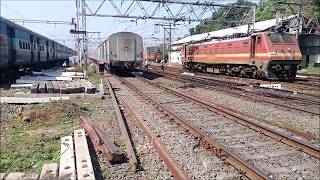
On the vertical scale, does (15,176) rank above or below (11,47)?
below

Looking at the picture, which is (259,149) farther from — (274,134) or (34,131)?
(34,131)

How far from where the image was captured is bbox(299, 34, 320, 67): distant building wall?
36.6 metres

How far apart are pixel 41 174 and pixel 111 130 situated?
3181mm

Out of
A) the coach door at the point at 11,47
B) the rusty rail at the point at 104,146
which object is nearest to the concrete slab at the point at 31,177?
the rusty rail at the point at 104,146

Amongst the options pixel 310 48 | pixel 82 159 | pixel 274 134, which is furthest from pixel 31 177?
pixel 310 48

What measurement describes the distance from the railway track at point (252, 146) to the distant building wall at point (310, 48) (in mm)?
30302

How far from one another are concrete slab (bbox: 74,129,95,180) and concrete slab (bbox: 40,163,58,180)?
316mm

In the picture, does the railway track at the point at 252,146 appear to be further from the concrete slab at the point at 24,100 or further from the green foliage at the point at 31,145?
the concrete slab at the point at 24,100

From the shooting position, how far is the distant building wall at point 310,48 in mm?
36562

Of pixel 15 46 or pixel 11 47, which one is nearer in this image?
pixel 11 47

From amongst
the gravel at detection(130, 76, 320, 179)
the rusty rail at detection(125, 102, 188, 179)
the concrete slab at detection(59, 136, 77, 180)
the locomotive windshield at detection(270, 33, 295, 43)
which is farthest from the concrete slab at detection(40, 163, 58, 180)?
the locomotive windshield at detection(270, 33, 295, 43)

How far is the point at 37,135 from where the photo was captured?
762 centimetres

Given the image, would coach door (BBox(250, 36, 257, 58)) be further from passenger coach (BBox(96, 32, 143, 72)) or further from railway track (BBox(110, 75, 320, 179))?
railway track (BBox(110, 75, 320, 179))

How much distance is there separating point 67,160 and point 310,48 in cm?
3676
